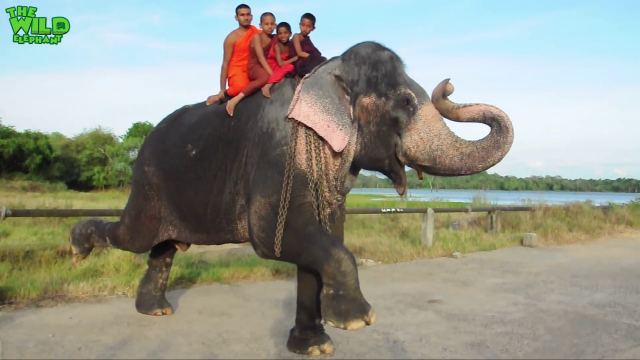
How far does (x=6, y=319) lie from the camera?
15.7 ft

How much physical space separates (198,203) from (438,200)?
73.6 ft

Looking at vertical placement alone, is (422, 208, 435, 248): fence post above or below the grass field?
above

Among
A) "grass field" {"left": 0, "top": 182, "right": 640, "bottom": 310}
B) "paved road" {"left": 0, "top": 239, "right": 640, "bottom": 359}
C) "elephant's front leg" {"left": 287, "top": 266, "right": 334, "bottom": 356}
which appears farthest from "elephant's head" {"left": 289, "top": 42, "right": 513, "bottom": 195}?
"grass field" {"left": 0, "top": 182, "right": 640, "bottom": 310}

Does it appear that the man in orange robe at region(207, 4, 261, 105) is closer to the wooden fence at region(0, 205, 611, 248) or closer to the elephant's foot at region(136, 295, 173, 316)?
the elephant's foot at region(136, 295, 173, 316)

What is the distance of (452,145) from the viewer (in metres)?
3.70

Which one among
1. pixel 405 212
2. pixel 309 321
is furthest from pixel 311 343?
pixel 405 212

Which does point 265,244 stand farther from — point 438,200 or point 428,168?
point 438,200

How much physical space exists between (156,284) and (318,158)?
2.24 meters

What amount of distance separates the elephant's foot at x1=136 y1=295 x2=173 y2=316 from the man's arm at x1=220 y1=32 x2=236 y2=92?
76.2 inches

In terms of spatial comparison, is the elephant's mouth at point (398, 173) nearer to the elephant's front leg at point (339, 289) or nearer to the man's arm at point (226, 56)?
the elephant's front leg at point (339, 289)

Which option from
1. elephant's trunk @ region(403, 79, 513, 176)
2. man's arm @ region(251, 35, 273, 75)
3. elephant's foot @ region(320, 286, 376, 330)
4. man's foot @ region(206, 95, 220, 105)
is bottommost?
elephant's foot @ region(320, 286, 376, 330)

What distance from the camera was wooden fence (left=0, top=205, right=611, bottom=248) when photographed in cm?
603

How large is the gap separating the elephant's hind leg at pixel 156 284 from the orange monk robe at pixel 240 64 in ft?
5.08

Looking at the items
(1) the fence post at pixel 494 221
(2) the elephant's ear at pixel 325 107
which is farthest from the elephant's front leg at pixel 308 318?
(1) the fence post at pixel 494 221
